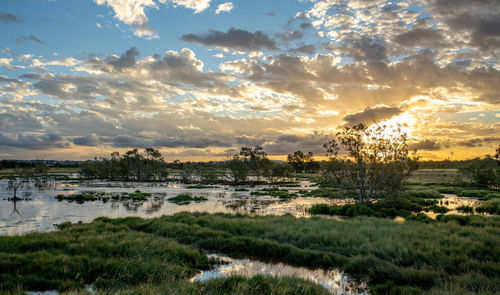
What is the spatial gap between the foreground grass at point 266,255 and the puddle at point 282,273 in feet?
1.86

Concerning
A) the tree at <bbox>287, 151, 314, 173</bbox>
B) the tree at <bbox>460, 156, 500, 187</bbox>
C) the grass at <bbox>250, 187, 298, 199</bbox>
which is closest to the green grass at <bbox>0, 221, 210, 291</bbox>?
the grass at <bbox>250, 187, 298, 199</bbox>

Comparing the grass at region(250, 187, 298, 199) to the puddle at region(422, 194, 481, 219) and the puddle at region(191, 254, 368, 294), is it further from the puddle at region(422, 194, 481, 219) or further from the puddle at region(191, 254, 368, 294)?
the puddle at region(191, 254, 368, 294)

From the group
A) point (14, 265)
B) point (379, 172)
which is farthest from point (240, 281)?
point (379, 172)

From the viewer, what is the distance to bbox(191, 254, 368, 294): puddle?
1010cm

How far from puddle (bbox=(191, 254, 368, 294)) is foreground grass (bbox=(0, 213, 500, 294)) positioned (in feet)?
1.86

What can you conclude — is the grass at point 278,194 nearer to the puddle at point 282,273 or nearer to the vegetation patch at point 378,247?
the vegetation patch at point 378,247

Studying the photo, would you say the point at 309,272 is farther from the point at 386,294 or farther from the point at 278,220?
the point at 278,220

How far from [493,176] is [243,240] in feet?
228

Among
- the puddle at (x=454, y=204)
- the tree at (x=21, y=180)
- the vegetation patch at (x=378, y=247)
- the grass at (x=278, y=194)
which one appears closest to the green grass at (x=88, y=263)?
the vegetation patch at (x=378, y=247)

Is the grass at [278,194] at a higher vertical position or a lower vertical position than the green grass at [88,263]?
lower

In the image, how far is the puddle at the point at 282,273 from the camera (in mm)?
10102

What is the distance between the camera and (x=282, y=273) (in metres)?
11.3

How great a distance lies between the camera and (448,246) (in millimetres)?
12945

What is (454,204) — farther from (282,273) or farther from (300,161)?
(300,161)
